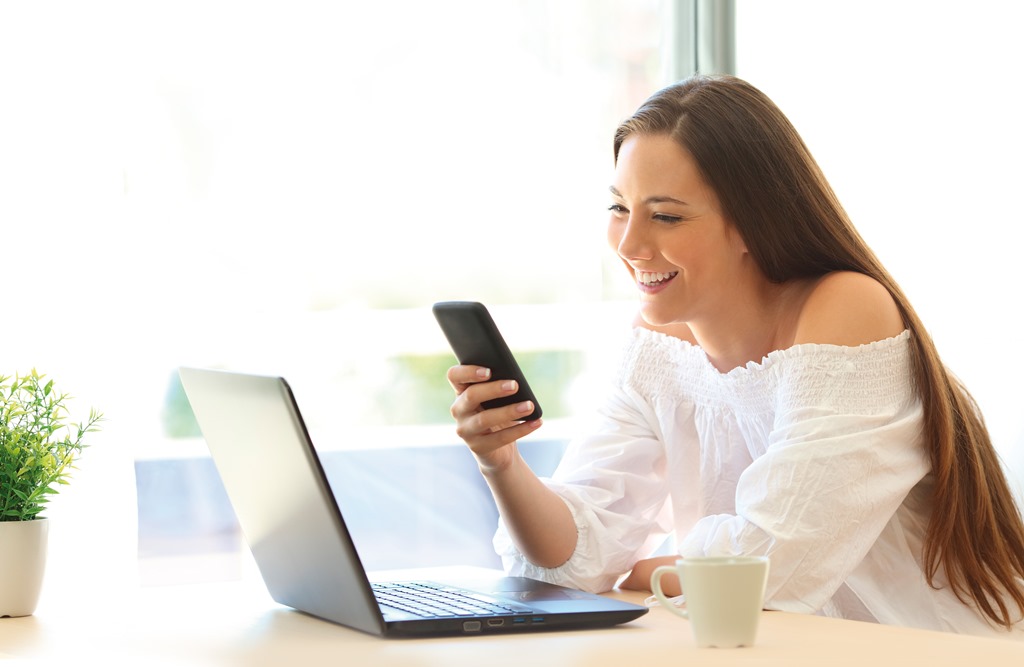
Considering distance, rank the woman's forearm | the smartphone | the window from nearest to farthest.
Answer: the smartphone, the woman's forearm, the window

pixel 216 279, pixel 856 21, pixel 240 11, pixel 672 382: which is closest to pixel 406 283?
pixel 216 279

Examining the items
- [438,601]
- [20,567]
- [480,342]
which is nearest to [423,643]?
[438,601]

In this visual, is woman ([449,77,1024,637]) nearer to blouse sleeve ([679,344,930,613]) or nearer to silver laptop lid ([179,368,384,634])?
blouse sleeve ([679,344,930,613])

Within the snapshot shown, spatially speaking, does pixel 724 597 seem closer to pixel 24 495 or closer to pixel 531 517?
pixel 531 517

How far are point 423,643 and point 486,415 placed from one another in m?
0.39

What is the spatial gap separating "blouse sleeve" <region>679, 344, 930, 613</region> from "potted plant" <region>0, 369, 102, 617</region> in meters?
0.71

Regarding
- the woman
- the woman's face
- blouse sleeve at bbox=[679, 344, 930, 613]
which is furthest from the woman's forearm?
the woman's face

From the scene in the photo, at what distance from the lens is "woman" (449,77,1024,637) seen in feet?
4.59

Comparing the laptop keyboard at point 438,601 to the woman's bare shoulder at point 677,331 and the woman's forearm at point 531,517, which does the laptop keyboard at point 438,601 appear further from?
the woman's bare shoulder at point 677,331

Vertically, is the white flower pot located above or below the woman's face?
below

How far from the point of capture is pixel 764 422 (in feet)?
5.38

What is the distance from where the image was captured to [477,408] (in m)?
1.34

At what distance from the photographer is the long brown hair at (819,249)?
60.5 inches

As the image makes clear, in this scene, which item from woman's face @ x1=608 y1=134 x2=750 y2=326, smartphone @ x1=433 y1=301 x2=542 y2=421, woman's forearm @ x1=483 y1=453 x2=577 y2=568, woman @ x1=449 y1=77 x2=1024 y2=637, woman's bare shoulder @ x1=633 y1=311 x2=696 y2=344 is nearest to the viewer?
smartphone @ x1=433 y1=301 x2=542 y2=421
